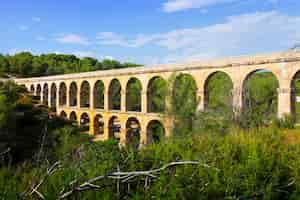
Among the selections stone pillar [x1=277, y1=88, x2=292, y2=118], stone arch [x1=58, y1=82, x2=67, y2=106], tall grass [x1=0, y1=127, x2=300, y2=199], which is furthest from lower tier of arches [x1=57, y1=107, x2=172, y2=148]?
tall grass [x1=0, y1=127, x2=300, y2=199]

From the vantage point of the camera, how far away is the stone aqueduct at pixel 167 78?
1404 centimetres

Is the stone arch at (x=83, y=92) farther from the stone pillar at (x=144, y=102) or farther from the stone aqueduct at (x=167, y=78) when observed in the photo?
the stone pillar at (x=144, y=102)

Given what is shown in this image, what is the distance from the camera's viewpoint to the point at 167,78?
19.5m

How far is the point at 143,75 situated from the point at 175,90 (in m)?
7.87

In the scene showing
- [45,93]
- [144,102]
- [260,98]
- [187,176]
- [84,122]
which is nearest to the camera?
[187,176]

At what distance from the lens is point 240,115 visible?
9945mm

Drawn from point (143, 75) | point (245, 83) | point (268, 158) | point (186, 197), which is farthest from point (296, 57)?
point (186, 197)

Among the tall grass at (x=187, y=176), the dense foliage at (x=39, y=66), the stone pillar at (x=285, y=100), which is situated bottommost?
the tall grass at (x=187, y=176)

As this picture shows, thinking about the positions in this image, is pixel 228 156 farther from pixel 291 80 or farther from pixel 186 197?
pixel 291 80

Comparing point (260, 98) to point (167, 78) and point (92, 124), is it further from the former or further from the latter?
point (92, 124)

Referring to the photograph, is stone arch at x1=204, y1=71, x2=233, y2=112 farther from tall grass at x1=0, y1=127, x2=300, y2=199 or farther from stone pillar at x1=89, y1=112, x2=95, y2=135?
stone pillar at x1=89, y1=112, x2=95, y2=135

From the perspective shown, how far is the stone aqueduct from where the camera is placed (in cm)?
1404

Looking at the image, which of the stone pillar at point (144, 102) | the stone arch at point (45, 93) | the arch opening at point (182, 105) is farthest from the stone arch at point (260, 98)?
the stone arch at point (45, 93)

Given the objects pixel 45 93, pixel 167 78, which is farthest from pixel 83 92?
pixel 167 78
